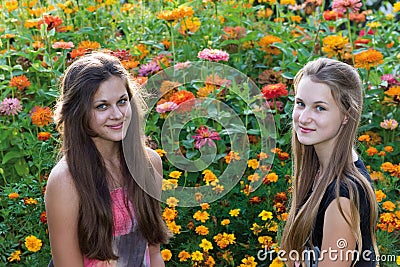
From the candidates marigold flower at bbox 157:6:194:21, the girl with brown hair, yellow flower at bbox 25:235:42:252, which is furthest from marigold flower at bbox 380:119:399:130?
yellow flower at bbox 25:235:42:252

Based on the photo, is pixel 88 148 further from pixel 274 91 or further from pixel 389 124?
pixel 389 124

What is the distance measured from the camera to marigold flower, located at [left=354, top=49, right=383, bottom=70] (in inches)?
135

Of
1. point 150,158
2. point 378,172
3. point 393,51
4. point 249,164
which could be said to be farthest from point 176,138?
point 393,51

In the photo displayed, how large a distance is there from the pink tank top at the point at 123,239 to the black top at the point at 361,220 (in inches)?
24.1

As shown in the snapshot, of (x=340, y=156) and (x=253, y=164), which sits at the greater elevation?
(x=340, y=156)

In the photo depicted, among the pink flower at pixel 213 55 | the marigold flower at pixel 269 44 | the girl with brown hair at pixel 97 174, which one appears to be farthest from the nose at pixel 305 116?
the marigold flower at pixel 269 44

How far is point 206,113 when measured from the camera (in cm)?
324

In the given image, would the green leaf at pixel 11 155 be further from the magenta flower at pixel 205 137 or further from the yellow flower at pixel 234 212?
the yellow flower at pixel 234 212

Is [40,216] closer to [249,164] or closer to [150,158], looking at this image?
[150,158]

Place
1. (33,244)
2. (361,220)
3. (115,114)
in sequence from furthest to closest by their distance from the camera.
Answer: (33,244) → (115,114) → (361,220)

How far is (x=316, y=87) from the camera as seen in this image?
236 cm

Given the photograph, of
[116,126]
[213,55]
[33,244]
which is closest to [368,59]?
[213,55]

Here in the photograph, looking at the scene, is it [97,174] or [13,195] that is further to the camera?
[13,195]

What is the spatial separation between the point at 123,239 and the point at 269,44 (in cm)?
157
